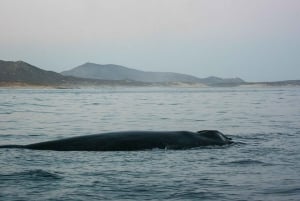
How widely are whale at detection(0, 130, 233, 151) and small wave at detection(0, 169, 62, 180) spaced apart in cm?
408

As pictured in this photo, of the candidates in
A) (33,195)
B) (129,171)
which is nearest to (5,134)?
(129,171)

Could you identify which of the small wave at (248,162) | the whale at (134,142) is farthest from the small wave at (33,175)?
the small wave at (248,162)

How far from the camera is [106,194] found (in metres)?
9.80

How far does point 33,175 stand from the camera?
462 inches

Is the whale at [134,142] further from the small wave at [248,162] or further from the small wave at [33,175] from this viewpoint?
the small wave at [33,175]

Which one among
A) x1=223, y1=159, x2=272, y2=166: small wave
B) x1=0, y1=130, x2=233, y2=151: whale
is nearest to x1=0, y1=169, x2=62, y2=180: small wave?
x1=0, y1=130, x2=233, y2=151: whale

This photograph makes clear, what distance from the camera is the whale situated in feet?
53.3

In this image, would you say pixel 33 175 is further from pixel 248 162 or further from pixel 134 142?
pixel 248 162

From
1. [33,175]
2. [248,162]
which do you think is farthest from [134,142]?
[33,175]

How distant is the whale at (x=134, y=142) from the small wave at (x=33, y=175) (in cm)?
408

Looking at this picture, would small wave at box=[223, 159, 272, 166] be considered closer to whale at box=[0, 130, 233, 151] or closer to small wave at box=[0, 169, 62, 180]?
whale at box=[0, 130, 233, 151]

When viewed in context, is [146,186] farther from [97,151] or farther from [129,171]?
[97,151]

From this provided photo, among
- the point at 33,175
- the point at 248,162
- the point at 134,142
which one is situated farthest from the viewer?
the point at 134,142

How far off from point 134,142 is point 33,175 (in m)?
5.24
